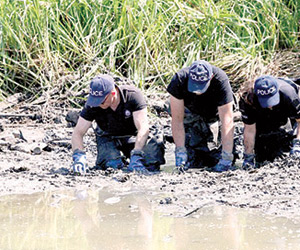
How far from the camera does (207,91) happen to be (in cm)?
604

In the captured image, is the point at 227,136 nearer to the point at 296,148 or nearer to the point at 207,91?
the point at 207,91

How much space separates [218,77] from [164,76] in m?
2.97

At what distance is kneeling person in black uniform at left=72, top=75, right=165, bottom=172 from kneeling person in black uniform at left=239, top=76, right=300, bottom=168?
2.95 feet

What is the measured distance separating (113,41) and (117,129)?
2.76 meters

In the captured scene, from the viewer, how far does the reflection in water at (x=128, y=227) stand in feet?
13.3

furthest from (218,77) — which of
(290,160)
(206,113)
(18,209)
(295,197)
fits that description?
(18,209)

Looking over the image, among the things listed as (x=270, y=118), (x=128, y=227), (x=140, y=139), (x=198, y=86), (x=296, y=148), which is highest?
(x=198, y=86)

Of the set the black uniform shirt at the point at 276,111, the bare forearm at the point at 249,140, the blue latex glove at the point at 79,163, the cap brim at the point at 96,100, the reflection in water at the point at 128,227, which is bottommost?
the reflection in water at the point at 128,227

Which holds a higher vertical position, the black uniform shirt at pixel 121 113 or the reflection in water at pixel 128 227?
the black uniform shirt at pixel 121 113

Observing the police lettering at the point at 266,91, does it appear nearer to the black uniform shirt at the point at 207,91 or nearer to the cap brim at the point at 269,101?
the cap brim at the point at 269,101

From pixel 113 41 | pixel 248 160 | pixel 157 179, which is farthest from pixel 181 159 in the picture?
pixel 113 41

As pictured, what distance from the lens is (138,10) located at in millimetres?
9086

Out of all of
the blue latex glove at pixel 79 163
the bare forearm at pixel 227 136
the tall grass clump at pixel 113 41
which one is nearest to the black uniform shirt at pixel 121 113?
the blue latex glove at pixel 79 163

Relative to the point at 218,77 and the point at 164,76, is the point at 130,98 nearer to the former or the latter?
the point at 218,77
